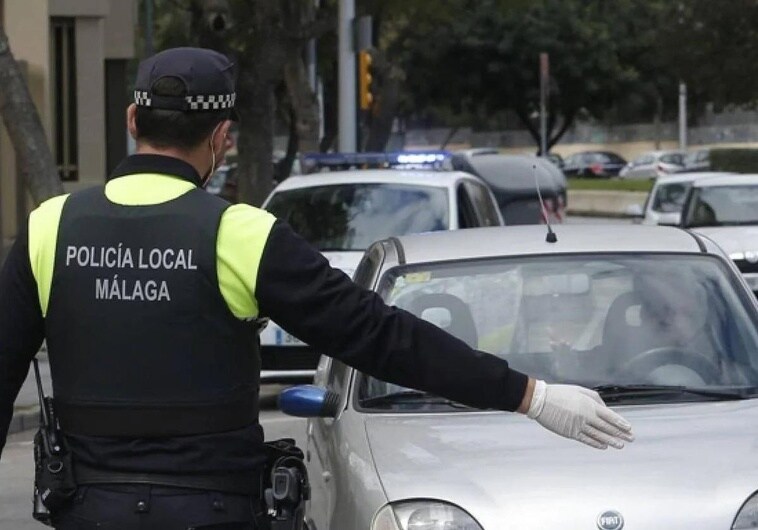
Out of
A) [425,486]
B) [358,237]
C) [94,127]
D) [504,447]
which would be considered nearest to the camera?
[425,486]

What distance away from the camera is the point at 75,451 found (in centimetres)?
345

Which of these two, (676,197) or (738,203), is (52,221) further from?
(676,197)

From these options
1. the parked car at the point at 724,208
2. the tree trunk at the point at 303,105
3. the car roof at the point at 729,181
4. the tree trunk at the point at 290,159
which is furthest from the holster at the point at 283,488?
the tree trunk at the point at 290,159

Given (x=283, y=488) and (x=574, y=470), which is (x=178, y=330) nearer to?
(x=283, y=488)

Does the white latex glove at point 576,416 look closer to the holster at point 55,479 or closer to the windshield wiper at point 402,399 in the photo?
the holster at point 55,479

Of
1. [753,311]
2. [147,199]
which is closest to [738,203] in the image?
[753,311]

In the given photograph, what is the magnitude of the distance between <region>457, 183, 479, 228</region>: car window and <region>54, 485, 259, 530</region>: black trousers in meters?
10.1

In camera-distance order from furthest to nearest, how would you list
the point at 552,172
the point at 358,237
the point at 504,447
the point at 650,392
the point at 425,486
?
the point at 552,172, the point at 358,237, the point at 650,392, the point at 504,447, the point at 425,486

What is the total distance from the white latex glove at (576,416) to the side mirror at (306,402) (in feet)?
6.13

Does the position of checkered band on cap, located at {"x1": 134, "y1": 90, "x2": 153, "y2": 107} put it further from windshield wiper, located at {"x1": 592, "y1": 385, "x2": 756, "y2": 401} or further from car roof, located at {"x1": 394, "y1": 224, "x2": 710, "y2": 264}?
car roof, located at {"x1": 394, "y1": 224, "x2": 710, "y2": 264}

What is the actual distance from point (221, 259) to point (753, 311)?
3108 millimetres

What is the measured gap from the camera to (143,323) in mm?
3400

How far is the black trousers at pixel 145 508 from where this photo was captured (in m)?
3.38

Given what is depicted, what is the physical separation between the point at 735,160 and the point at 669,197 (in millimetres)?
22615
